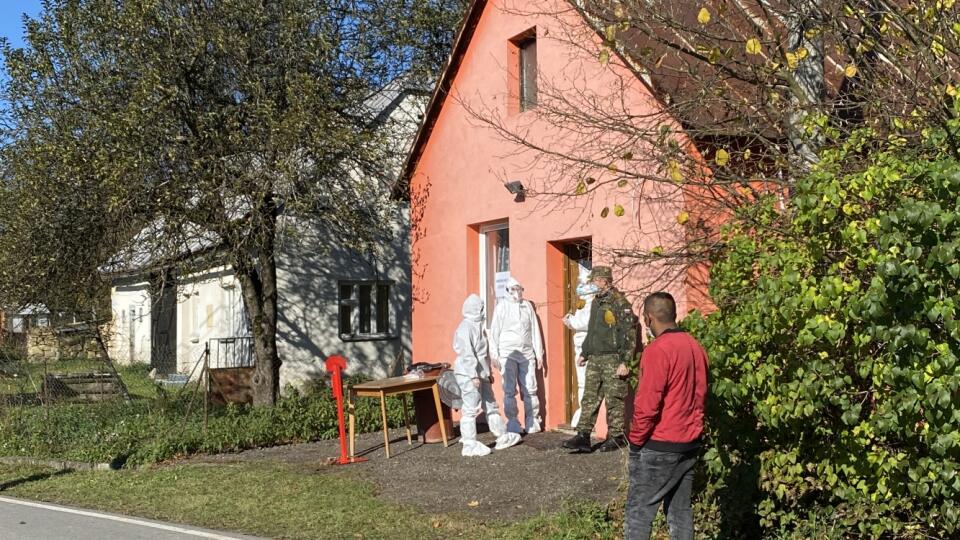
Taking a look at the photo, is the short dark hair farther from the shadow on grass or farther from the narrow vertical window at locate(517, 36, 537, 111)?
the shadow on grass

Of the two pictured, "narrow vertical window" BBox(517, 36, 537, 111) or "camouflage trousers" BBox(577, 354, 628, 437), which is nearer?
"camouflage trousers" BBox(577, 354, 628, 437)

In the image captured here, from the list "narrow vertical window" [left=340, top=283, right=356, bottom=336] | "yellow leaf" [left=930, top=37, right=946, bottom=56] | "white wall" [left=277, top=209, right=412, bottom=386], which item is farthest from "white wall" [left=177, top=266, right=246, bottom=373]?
Result: "yellow leaf" [left=930, top=37, right=946, bottom=56]

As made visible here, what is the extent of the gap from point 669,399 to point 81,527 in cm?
548

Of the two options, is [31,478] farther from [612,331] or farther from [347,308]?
[347,308]

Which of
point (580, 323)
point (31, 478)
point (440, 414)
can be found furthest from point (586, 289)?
point (31, 478)

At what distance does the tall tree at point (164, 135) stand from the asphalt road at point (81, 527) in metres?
4.79

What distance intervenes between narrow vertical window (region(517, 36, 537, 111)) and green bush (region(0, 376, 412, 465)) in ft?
15.9

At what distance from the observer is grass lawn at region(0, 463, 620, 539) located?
7684mm

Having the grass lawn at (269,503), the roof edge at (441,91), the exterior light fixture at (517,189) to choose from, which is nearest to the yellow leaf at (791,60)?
the grass lawn at (269,503)

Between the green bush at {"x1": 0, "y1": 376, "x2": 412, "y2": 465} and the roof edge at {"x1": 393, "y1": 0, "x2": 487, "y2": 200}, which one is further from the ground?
the roof edge at {"x1": 393, "y1": 0, "x2": 487, "y2": 200}

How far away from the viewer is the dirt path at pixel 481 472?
8.62 meters

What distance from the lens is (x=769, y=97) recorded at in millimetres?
8055

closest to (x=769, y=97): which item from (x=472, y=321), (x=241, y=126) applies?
(x=472, y=321)

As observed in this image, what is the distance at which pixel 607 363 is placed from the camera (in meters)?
10.3
